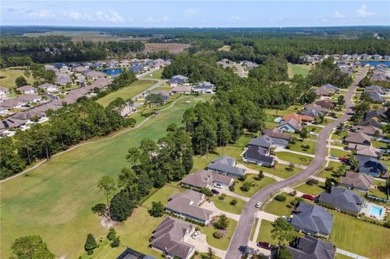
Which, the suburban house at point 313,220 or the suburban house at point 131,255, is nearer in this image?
the suburban house at point 131,255

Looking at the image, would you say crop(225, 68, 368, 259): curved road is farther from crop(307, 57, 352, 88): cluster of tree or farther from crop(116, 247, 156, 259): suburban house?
crop(307, 57, 352, 88): cluster of tree

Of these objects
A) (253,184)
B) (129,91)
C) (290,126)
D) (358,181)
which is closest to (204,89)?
(129,91)

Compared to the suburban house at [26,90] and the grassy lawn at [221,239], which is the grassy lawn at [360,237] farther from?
the suburban house at [26,90]

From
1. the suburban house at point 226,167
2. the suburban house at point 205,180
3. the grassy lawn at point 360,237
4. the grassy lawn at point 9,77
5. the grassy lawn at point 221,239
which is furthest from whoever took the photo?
the grassy lawn at point 9,77

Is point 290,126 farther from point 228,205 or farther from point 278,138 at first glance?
point 228,205

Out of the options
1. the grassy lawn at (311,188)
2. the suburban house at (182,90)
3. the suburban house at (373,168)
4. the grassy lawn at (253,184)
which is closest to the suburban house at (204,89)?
the suburban house at (182,90)

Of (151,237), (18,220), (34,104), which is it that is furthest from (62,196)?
(34,104)

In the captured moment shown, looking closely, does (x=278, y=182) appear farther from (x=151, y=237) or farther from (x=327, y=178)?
(x=151, y=237)
